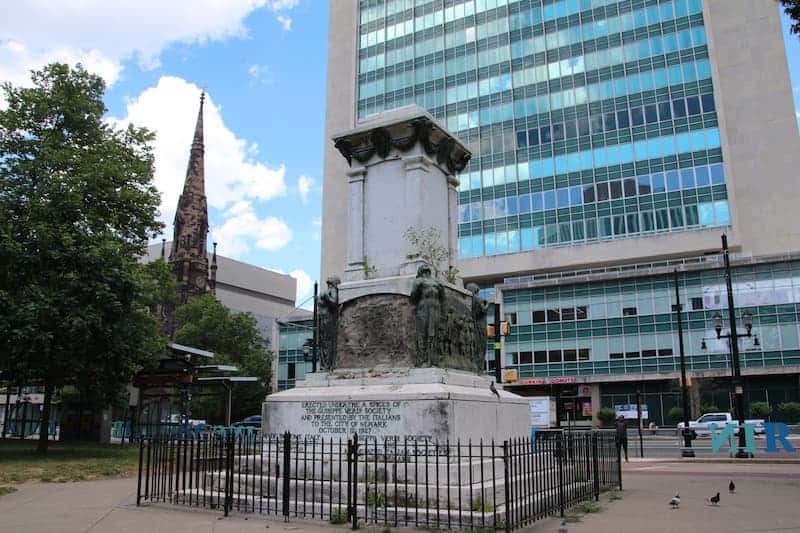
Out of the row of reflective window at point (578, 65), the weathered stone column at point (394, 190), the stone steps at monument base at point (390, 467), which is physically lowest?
the stone steps at monument base at point (390, 467)

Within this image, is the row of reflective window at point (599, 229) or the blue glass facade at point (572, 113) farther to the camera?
the blue glass facade at point (572, 113)

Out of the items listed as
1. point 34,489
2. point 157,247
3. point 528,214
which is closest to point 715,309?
point 528,214

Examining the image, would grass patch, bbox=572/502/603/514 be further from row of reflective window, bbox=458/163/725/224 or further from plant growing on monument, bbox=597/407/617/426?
row of reflective window, bbox=458/163/725/224

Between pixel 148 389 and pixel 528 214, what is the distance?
3514 centimetres

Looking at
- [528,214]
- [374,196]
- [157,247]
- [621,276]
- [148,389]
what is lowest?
[148,389]

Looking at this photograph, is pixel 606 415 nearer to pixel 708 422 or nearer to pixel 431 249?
pixel 708 422

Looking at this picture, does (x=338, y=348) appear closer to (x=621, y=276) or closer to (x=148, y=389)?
(x=148, y=389)

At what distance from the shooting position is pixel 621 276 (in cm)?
4791

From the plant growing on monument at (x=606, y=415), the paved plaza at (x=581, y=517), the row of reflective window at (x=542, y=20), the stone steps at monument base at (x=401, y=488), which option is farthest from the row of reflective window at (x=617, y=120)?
the stone steps at monument base at (x=401, y=488)

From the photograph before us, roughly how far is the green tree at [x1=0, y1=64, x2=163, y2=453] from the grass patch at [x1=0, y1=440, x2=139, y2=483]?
1.15 meters

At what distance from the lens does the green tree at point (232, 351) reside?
6050 centimetres

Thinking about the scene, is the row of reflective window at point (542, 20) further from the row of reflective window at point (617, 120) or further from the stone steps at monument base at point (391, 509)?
the stone steps at monument base at point (391, 509)

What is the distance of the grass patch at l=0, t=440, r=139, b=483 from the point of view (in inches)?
598

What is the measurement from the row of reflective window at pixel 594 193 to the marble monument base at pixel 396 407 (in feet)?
143
